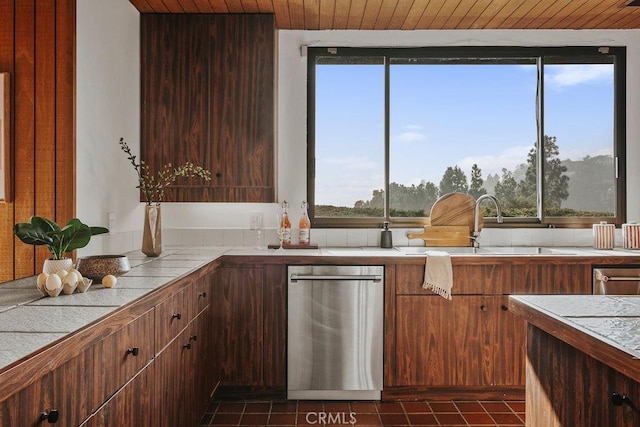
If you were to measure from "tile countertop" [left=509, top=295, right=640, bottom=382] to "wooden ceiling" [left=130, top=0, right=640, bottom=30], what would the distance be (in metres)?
2.19

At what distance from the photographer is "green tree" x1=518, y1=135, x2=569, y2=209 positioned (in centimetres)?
375

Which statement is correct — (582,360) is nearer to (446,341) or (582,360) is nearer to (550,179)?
(446,341)

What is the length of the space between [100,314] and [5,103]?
1376 mm

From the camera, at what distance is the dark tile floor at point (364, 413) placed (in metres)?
2.78

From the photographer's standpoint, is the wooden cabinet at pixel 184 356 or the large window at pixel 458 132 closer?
the wooden cabinet at pixel 184 356

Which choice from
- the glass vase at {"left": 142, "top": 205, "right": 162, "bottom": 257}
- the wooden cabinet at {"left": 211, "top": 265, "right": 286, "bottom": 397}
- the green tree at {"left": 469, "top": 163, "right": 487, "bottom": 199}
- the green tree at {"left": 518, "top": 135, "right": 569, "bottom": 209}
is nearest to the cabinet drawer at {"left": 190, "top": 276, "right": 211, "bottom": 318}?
the wooden cabinet at {"left": 211, "top": 265, "right": 286, "bottom": 397}

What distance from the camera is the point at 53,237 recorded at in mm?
1858

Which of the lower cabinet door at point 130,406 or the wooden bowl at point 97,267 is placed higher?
the wooden bowl at point 97,267

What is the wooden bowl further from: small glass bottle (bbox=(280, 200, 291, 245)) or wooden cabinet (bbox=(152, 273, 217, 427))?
small glass bottle (bbox=(280, 200, 291, 245))

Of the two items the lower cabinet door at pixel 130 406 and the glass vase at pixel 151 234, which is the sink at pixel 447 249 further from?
the lower cabinet door at pixel 130 406

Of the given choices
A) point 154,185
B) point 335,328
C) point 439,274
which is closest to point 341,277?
point 335,328

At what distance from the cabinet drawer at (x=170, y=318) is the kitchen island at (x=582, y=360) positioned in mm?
1274

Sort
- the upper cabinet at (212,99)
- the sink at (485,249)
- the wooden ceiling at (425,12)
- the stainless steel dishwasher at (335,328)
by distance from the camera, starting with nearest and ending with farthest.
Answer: the stainless steel dishwasher at (335,328) < the wooden ceiling at (425,12) < the upper cabinet at (212,99) < the sink at (485,249)

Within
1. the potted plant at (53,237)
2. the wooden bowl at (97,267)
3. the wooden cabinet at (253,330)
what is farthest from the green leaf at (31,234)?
the wooden cabinet at (253,330)
